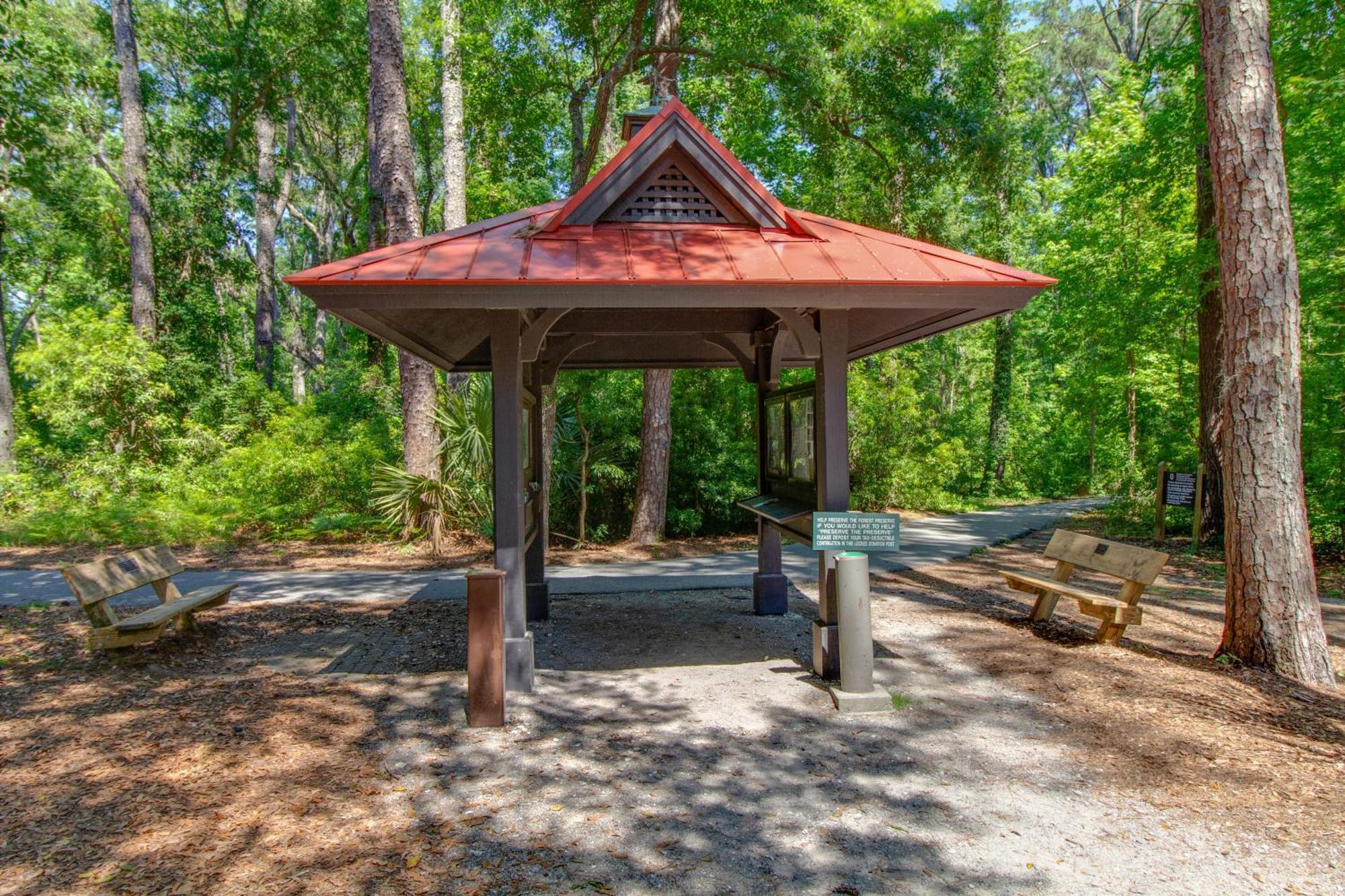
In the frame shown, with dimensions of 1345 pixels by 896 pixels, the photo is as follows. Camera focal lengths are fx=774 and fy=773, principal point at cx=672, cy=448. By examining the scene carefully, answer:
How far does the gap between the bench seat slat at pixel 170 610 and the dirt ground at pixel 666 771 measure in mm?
353

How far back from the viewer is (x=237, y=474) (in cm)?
1483

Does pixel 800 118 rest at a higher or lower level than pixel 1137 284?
higher

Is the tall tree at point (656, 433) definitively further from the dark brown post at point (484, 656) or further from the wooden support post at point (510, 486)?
the dark brown post at point (484, 656)

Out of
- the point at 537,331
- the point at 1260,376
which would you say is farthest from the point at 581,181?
the point at 1260,376

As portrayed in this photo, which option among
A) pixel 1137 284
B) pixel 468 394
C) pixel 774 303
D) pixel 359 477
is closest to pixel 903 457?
pixel 1137 284

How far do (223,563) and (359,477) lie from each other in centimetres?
351

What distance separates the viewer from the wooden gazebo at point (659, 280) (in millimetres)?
4637

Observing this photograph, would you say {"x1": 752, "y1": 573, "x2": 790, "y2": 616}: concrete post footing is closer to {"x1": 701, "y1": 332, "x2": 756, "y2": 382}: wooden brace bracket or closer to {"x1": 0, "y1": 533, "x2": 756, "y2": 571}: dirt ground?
{"x1": 701, "y1": 332, "x2": 756, "y2": 382}: wooden brace bracket

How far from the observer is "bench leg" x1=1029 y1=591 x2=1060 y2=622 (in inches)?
283

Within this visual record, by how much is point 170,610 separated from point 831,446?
205 inches

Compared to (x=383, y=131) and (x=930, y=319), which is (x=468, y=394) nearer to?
(x=383, y=131)

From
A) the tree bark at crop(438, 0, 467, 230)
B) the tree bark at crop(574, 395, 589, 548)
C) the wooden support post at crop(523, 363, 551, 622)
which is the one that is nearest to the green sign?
the wooden support post at crop(523, 363, 551, 622)

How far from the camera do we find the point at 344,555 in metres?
11.6

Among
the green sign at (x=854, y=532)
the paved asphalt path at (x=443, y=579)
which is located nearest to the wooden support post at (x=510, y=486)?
the green sign at (x=854, y=532)
